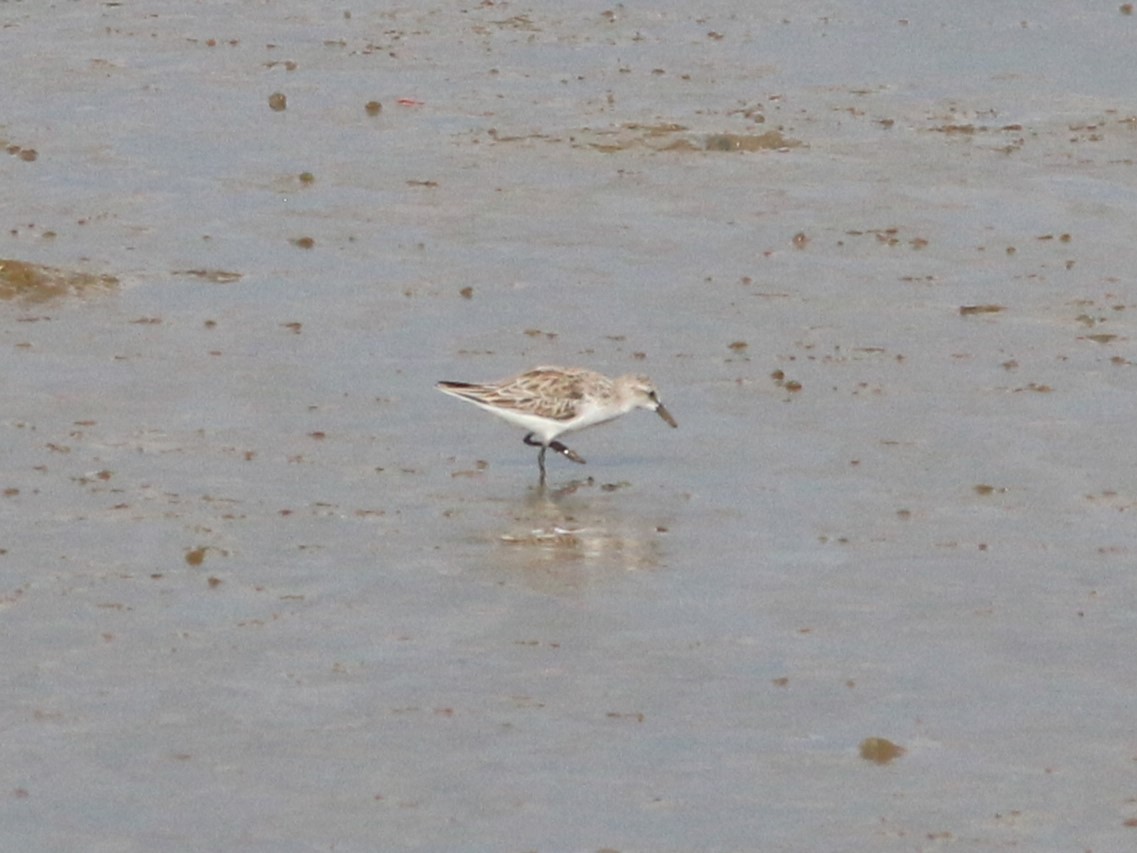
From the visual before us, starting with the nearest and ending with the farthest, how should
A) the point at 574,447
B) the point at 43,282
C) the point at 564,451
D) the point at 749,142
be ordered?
the point at 564,451 < the point at 574,447 < the point at 43,282 < the point at 749,142

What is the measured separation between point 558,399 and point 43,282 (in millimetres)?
7209

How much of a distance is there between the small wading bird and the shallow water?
0.51 metres

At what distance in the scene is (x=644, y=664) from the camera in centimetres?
1789

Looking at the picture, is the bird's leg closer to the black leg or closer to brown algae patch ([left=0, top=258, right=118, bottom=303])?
A: the black leg

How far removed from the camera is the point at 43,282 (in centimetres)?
2792

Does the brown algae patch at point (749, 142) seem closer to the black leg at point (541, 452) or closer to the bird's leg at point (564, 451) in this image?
the black leg at point (541, 452)

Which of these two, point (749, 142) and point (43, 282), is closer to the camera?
point (43, 282)

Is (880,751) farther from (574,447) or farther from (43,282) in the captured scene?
(43,282)

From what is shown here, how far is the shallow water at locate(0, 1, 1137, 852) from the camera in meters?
16.0

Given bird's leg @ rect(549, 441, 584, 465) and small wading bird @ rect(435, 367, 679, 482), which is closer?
small wading bird @ rect(435, 367, 679, 482)

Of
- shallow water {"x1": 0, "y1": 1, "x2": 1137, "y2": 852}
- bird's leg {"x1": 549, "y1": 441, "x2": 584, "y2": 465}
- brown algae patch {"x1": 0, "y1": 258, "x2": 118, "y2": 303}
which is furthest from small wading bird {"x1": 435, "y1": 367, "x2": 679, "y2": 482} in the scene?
brown algae patch {"x1": 0, "y1": 258, "x2": 118, "y2": 303}

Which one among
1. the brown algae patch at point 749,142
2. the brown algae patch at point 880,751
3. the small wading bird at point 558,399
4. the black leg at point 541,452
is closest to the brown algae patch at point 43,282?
the small wading bird at point 558,399

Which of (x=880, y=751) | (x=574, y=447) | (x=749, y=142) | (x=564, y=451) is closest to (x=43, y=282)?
(x=574, y=447)

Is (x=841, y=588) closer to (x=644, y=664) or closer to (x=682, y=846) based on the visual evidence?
(x=644, y=664)
